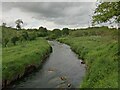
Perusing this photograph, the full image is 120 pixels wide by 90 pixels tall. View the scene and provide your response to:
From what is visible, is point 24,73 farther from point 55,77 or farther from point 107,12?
point 107,12

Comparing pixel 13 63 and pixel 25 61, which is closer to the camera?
pixel 13 63

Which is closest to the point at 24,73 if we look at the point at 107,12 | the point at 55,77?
the point at 55,77

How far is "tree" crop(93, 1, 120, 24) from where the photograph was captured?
30273 mm

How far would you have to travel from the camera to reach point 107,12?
1228 inches

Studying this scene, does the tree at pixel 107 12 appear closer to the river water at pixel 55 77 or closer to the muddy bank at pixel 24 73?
the river water at pixel 55 77

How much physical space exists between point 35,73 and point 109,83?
868 inches

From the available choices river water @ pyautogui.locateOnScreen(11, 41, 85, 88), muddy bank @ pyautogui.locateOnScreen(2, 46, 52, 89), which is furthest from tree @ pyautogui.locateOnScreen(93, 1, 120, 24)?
muddy bank @ pyautogui.locateOnScreen(2, 46, 52, 89)

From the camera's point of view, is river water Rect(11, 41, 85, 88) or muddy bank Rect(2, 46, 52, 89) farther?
river water Rect(11, 41, 85, 88)

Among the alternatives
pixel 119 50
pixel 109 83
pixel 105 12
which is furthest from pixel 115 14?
pixel 109 83

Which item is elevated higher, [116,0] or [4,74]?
[116,0]

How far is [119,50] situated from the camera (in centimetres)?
3362

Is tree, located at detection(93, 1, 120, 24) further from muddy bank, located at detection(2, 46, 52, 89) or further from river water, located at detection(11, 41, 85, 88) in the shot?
muddy bank, located at detection(2, 46, 52, 89)

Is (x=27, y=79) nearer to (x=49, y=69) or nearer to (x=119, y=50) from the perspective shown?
(x=49, y=69)

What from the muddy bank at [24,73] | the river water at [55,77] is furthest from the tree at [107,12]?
the muddy bank at [24,73]
